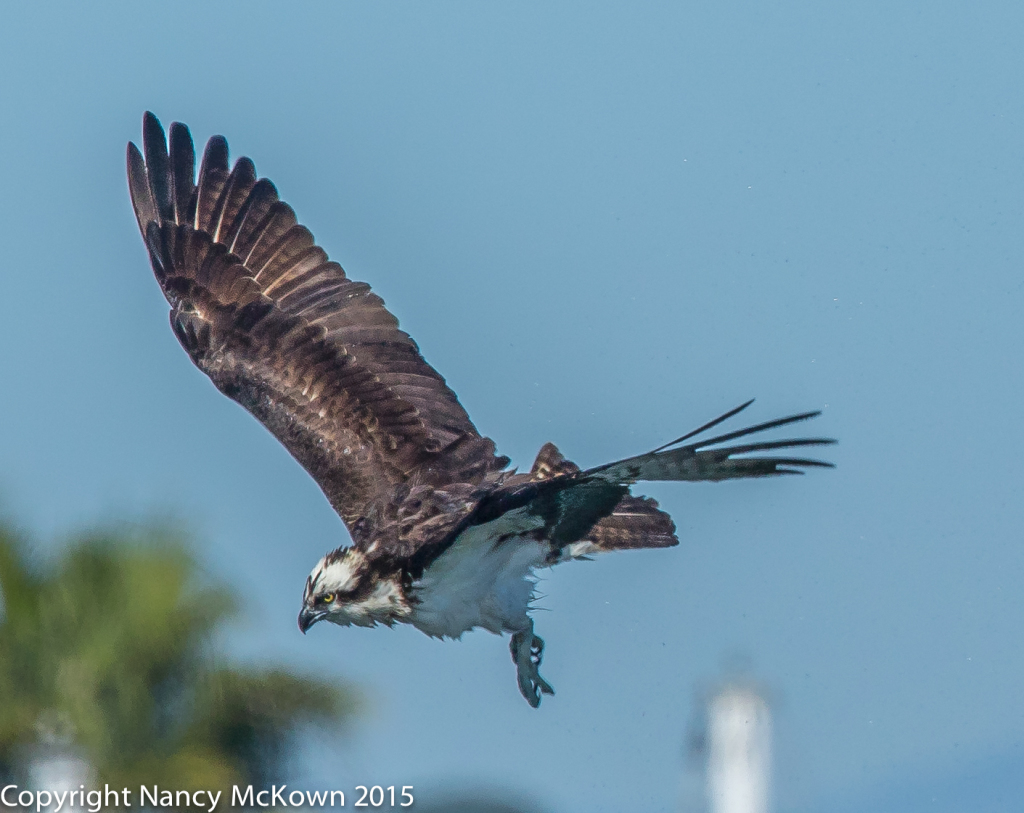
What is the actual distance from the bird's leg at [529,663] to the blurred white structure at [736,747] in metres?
20.1

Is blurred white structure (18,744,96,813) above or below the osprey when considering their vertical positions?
below

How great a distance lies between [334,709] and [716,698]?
19.4m

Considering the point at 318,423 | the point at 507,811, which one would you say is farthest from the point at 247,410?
the point at 507,811

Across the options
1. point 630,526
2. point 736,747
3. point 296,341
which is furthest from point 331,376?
point 736,747

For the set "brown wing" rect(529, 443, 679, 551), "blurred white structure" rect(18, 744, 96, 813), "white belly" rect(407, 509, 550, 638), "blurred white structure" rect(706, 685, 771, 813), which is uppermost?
"blurred white structure" rect(706, 685, 771, 813)

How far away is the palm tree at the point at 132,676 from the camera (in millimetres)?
14555

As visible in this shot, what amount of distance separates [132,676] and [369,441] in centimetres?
313

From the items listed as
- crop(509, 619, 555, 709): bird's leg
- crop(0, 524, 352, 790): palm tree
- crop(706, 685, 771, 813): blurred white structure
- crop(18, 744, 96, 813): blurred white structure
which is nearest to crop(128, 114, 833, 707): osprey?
crop(509, 619, 555, 709): bird's leg

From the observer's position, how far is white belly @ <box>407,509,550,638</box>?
1185 centimetres

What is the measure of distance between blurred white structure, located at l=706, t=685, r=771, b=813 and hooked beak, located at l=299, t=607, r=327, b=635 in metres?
21.1

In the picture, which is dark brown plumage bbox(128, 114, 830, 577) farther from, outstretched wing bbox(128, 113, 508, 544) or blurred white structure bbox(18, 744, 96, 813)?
blurred white structure bbox(18, 744, 96, 813)

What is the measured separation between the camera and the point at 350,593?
11867 mm

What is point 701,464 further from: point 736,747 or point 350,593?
point 736,747

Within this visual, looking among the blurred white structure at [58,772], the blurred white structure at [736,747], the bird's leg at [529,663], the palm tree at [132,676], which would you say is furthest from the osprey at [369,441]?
the blurred white structure at [736,747]
